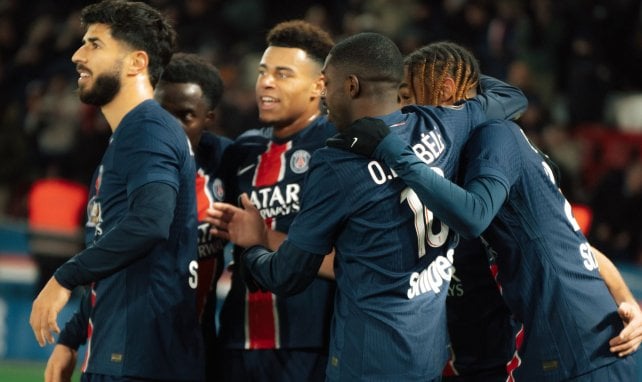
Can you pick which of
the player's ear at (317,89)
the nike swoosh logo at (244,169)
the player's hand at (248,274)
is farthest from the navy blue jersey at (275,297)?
the player's hand at (248,274)

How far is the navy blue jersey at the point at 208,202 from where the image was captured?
504cm

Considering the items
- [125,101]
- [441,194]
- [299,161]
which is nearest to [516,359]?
[441,194]

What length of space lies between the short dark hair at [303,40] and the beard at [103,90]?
104 centimetres

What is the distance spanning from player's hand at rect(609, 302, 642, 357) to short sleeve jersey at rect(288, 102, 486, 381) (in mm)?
720

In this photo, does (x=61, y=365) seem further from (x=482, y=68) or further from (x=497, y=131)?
(x=482, y=68)

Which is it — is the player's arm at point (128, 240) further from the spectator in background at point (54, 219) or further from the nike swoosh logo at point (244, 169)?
the spectator in background at point (54, 219)

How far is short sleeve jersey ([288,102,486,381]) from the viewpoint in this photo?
3828 mm

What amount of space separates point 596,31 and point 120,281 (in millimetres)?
9247

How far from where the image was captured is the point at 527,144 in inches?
162

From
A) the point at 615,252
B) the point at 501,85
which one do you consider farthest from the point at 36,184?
the point at 501,85

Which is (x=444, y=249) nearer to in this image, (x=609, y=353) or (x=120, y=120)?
(x=609, y=353)

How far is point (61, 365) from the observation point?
183 inches

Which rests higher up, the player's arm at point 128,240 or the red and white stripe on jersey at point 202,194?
the red and white stripe on jersey at point 202,194

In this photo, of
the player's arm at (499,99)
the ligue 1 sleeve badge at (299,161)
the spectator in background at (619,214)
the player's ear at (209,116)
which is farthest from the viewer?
the spectator in background at (619,214)
